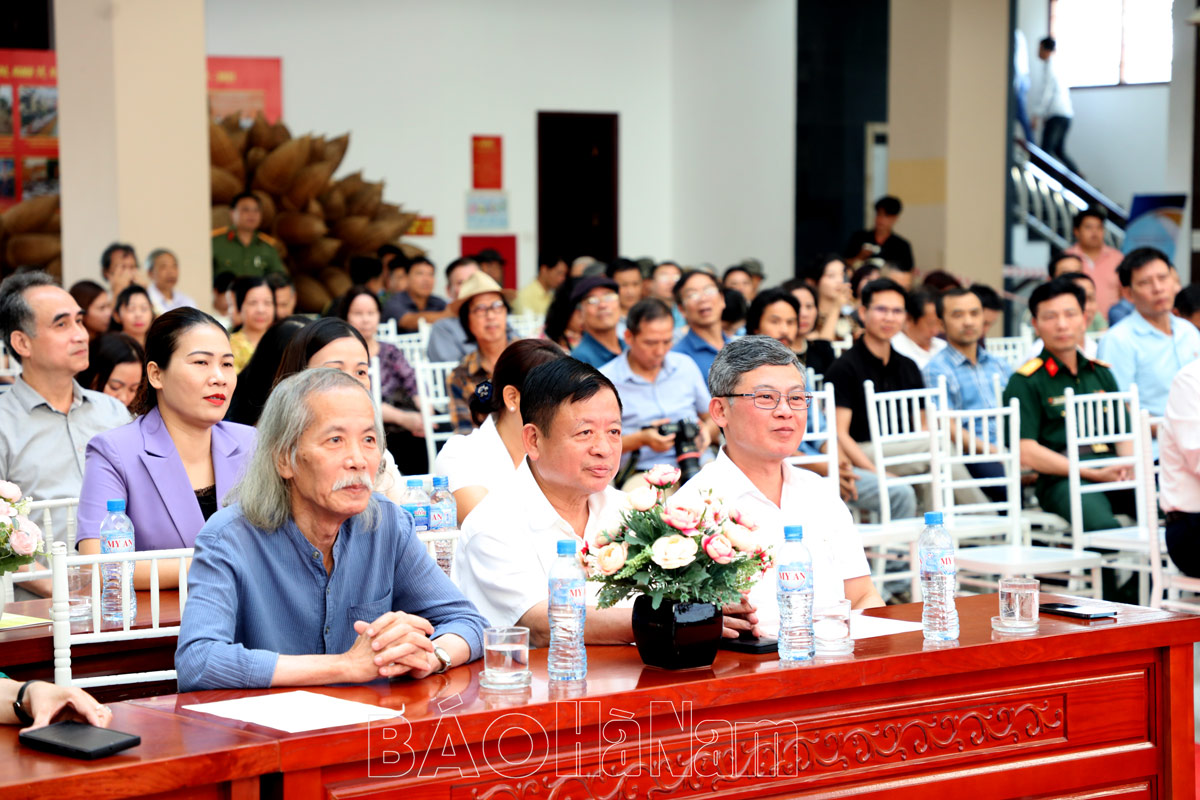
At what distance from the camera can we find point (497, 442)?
3.39 metres

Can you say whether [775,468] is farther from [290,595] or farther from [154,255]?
[154,255]

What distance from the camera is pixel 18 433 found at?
3.56 m

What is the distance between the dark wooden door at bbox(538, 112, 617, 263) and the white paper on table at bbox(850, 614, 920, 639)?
391 inches

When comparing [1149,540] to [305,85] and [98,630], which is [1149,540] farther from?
[305,85]

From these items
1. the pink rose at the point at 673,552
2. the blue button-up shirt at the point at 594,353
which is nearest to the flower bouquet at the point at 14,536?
the pink rose at the point at 673,552

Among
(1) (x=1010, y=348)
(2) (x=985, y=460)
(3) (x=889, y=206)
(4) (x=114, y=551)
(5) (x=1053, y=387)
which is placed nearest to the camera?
(4) (x=114, y=551)

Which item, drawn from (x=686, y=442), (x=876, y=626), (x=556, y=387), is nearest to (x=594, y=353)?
(x=686, y=442)

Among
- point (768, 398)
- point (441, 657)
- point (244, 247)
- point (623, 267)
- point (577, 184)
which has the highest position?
point (577, 184)

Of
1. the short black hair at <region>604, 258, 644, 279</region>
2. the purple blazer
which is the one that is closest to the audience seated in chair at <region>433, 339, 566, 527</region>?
the purple blazer

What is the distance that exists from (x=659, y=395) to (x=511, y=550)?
2.61 metres

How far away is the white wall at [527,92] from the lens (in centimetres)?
1117

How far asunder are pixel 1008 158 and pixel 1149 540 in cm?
573

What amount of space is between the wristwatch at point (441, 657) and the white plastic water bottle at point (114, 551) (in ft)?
2.22

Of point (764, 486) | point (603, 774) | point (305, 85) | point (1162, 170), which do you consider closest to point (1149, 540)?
point (764, 486)
